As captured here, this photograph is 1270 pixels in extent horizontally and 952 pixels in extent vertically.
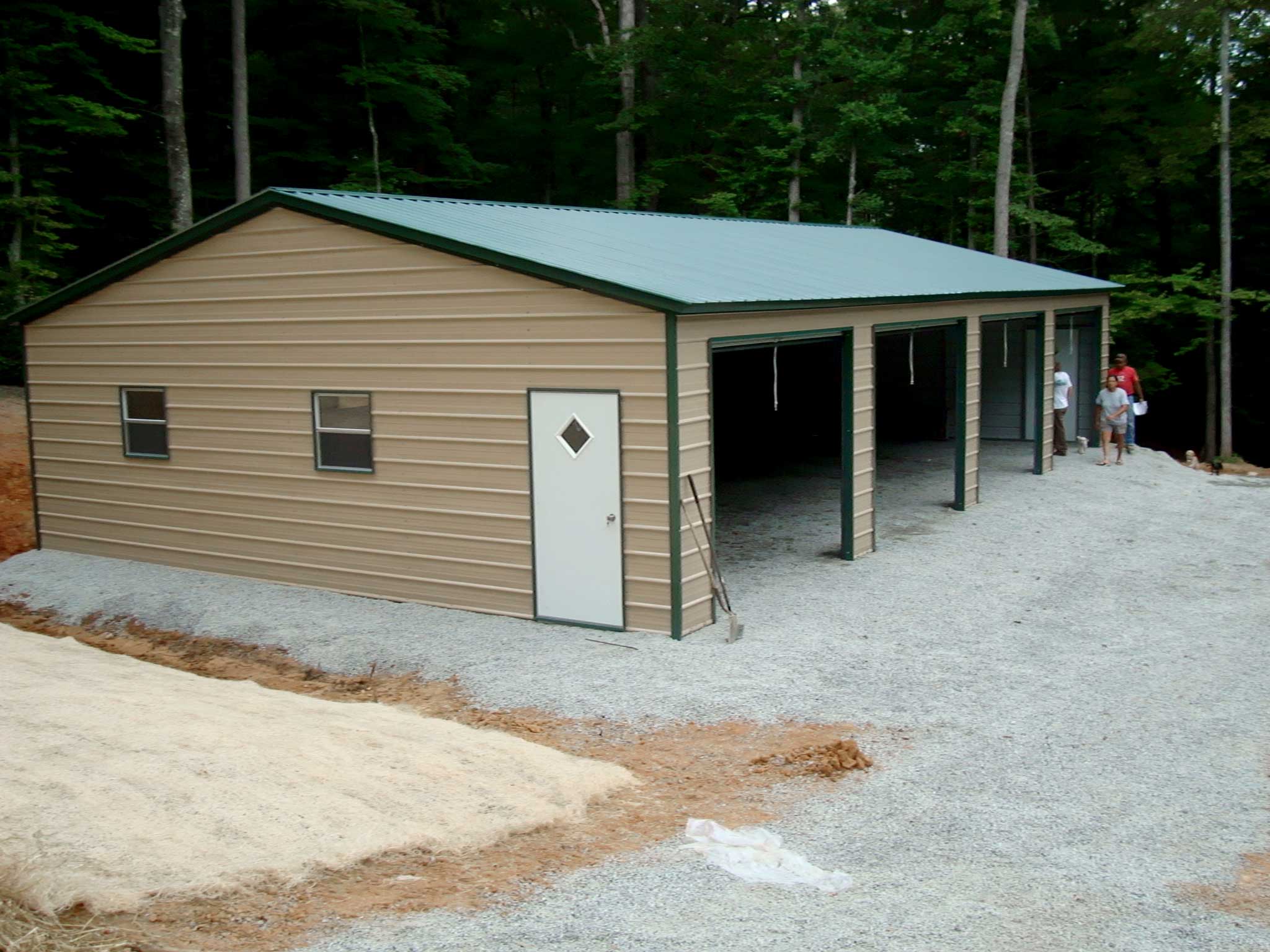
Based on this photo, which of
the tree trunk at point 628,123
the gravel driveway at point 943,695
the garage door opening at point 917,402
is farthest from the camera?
the tree trunk at point 628,123

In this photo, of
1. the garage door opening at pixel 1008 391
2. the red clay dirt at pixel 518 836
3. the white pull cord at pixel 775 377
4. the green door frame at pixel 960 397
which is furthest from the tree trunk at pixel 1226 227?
the red clay dirt at pixel 518 836

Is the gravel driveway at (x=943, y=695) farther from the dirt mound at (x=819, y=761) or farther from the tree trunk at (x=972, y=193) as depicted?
the tree trunk at (x=972, y=193)

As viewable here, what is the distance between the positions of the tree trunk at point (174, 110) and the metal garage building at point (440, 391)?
22.1 feet

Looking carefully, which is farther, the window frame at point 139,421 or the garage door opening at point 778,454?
the garage door opening at point 778,454

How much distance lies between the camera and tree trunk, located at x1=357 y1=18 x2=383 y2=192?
88.0 feet

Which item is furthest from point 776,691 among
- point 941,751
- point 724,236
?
point 724,236

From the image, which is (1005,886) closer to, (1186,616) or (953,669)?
(953,669)

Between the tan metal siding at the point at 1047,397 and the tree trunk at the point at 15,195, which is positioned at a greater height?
the tree trunk at the point at 15,195

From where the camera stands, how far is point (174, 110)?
1984 centimetres

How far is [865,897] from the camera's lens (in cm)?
538

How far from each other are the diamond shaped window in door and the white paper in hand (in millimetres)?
4281

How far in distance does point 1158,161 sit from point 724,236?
1776 cm

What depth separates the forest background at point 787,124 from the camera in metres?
26.3

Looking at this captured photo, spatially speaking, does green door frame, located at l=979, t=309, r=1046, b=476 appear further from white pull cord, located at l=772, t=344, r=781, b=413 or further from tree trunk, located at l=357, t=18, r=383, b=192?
tree trunk, located at l=357, t=18, r=383, b=192
